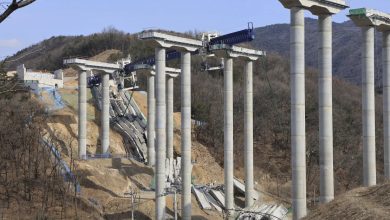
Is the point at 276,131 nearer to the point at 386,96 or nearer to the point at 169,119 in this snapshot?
the point at 169,119

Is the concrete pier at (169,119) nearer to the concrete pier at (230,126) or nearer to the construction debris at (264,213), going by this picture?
the concrete pier at (230,126)

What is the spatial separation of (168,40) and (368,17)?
46.1 ft

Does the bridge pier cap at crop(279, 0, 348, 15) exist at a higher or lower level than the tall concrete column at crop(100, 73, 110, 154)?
higher

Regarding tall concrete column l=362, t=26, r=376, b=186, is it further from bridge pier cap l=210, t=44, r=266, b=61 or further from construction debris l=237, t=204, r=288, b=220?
bridge pier cap l=210, t=44, r=266, b=61

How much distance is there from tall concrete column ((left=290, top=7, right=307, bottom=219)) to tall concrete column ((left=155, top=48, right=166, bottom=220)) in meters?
13.5

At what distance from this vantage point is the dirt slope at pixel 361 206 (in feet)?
66.2

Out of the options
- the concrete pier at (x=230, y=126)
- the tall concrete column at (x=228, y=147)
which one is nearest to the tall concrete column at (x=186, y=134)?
the concrete pier at (x=230, y=126)

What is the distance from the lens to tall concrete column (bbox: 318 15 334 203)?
31.1 m

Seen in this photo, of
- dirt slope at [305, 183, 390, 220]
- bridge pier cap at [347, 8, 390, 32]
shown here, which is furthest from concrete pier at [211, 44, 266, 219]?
dirt slope at [305, 183, 390, 220]

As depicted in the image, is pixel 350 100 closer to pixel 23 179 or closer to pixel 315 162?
pixel 315 162

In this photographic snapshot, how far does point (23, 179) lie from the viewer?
48.7 m

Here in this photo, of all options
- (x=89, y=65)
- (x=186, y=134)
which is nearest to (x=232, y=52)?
(x=186, y=134)

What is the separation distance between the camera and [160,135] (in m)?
43.0

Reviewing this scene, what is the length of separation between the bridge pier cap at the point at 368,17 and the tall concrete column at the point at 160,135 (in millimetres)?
13740
